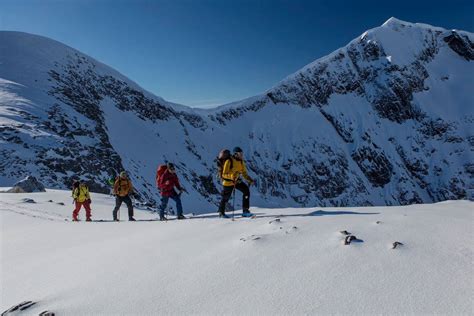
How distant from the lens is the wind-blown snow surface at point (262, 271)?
303 centimetres

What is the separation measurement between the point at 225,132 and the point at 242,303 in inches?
2427

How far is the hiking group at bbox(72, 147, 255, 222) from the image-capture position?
875cm

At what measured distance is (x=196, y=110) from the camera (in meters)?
68.5

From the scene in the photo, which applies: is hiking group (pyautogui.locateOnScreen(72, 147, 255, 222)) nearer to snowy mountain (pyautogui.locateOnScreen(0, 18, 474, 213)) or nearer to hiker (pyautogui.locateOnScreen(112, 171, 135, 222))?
hiker (pyautogui.locateOnScreen(112, 171, 135, 222))

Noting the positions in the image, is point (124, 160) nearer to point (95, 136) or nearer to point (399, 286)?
point (95, 136)

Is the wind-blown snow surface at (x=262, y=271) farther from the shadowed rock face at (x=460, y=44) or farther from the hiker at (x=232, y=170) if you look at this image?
A: the shadowed rock face at (x=460, y=44)

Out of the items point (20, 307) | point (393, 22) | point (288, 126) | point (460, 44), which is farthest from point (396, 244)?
point (460, 44)

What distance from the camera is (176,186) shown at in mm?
10867

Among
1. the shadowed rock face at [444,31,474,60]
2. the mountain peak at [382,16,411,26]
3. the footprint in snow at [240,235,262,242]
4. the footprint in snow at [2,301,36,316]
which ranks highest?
the mountain peak at [382,16,411,26]

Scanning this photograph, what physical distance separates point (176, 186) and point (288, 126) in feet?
211

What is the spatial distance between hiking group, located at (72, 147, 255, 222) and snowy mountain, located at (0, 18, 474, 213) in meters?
12.6

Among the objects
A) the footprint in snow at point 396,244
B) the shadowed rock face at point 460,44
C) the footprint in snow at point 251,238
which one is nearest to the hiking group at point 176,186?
the footprint in snow at point 251,238

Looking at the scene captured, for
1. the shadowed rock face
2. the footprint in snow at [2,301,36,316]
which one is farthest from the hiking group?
the shadowed rock face

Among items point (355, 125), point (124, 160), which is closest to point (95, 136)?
point (124, 160)
